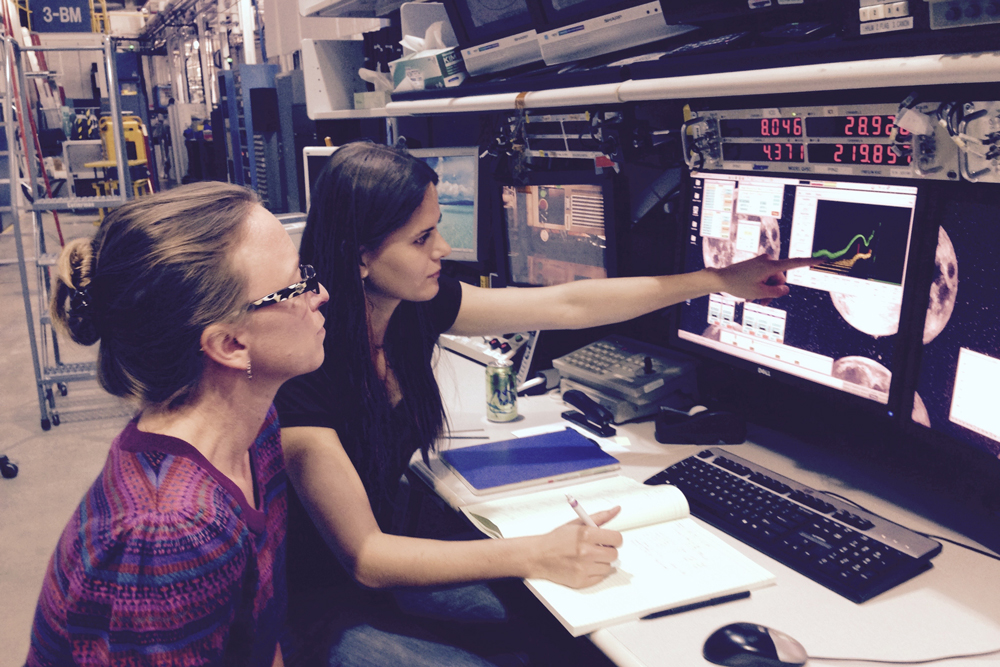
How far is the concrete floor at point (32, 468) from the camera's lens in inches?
93.7

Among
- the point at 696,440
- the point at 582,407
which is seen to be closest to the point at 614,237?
the point at 582,407

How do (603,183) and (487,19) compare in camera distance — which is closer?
(603,183)

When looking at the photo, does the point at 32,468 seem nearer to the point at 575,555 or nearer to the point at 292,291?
the point at 292,291

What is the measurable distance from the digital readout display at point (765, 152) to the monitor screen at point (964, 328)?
0.32 metres

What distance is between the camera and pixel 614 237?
71.4 inches

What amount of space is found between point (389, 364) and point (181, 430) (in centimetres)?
62

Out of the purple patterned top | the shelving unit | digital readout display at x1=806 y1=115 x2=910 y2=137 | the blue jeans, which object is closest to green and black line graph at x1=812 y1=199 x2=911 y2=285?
digital readout display at x1=806 y1=115 x2=910 y2=137

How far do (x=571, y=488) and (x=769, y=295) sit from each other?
0.51 meters

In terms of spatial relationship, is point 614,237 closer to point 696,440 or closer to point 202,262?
point 696,440

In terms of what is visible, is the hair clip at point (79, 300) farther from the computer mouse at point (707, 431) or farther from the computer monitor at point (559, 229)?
the computer monitor at point (559, 229)

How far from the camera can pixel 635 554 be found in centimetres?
107

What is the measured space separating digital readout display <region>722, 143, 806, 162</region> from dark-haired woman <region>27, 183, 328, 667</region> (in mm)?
890

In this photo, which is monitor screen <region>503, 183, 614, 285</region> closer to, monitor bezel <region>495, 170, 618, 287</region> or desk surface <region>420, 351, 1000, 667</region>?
monitor bezel <region>495, 170, 618, 287</region>

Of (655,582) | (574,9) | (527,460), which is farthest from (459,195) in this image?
(655,582)
